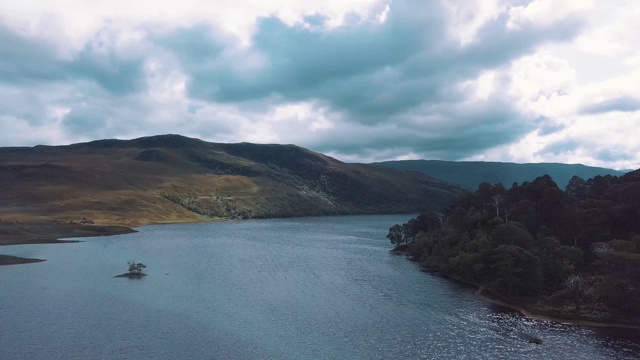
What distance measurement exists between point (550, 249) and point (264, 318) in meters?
67.7

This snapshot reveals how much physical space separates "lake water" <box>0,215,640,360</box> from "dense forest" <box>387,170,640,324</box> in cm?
730

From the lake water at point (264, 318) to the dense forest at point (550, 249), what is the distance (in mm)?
7300

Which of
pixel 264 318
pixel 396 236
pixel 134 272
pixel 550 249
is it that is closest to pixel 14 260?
pixel 134 272

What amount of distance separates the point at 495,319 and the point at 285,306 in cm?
3949

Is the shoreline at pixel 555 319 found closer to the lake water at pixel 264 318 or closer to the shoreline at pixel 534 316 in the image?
the shoreline at pixel 534 316

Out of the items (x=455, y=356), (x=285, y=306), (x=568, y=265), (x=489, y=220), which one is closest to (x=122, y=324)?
(x=285, y=306)

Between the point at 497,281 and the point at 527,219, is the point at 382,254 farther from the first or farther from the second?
the point at 497,281

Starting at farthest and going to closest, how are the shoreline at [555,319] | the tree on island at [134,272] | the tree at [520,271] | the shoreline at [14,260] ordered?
the shoreline at [14,260]
the tree on island at [134,272]
the tree at [520,271]
the shoreline at [555,319]

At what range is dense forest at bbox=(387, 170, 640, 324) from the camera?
9125 centimetres

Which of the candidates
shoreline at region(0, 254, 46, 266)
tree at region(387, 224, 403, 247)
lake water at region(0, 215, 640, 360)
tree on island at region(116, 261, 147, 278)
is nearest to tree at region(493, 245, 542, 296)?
lake water at region(0, 215, 640, 360)

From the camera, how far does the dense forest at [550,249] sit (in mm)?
91250

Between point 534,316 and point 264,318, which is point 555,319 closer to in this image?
point 534,316

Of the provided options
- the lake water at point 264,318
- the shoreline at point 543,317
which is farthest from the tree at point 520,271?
the lake water at point 264,318

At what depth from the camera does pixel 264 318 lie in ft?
288
